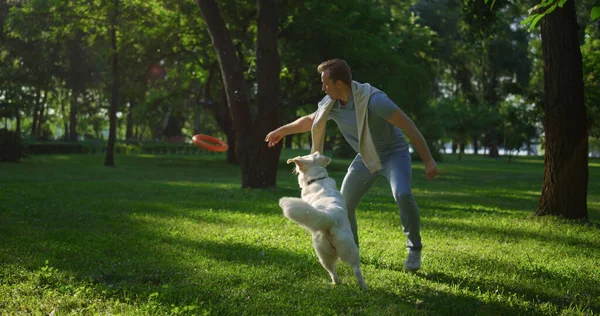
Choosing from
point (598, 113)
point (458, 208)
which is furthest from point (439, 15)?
point (458, 208)

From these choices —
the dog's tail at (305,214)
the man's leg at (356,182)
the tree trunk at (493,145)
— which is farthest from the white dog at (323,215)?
the tree trunk at (493,145)

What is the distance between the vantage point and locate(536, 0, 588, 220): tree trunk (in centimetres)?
1052

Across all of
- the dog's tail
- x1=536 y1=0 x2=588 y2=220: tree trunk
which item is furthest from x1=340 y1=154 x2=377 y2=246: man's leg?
x1=536 y1=0 x2=588 y2=220: tree trunk

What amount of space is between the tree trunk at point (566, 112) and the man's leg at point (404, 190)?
5.65 meters

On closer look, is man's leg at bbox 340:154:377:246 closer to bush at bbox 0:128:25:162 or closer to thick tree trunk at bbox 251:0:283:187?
thick tree trunk at bbox 251:0:283:187

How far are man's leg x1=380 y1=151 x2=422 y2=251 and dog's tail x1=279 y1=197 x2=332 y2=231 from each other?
1.24m

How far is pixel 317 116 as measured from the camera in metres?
6.18

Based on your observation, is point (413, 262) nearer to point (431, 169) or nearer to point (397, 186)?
point (397, 186)

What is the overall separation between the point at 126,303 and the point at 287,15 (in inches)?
802

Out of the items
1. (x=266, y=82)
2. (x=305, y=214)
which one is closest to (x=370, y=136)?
(x=305, y=214)

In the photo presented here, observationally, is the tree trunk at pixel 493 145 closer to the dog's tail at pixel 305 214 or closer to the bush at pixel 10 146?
the bush at pixel 10 146

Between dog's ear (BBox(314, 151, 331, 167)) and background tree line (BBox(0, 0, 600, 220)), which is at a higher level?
background tree line (BBox(0, 0, 600, 220))

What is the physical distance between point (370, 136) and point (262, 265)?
1900 millimetres

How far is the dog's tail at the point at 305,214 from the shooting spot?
476 centimetres
